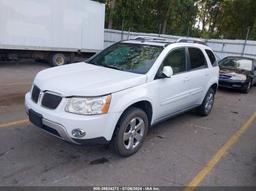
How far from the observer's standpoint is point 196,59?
5.39 metres

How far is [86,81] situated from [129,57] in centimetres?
128

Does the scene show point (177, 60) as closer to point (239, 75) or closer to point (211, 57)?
point (211, 57)

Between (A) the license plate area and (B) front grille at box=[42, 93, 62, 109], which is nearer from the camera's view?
(B) front grille at box=[42, 93, 62, 109]

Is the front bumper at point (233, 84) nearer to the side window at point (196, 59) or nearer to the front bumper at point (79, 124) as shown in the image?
the side window at point (196, 59)

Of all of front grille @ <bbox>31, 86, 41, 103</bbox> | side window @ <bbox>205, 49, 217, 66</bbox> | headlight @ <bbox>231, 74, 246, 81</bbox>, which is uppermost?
side window @ <bbox>205, 49, 217, 66</bbox>

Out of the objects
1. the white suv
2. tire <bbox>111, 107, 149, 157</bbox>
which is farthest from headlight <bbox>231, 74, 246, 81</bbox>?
tire <bbox>111, 107, 149, 157</bbox>

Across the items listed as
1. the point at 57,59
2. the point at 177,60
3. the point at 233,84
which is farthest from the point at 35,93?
the point at 57,59

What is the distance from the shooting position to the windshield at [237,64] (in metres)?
10.7

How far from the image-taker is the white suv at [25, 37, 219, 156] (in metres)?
3.17

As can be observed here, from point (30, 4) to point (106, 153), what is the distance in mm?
9446

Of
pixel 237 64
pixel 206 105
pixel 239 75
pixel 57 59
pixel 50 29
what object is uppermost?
pixel 50 29

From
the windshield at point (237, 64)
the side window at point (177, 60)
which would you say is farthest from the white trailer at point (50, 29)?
the side window at point (177, 60)

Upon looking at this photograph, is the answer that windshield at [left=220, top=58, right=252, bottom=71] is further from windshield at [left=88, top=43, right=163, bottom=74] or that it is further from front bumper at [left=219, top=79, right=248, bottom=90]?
windshield at [left=88, top=43, right=163, bottom=74]

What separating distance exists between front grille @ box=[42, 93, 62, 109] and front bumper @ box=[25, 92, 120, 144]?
0.18 ft
